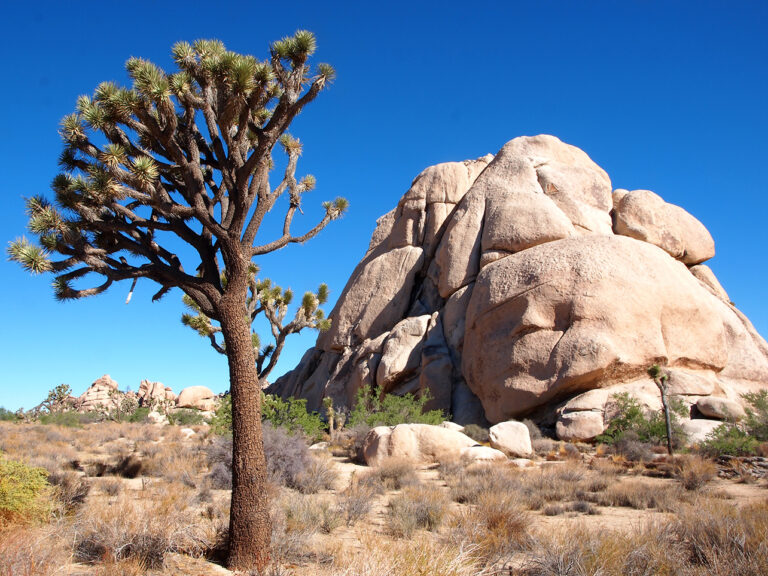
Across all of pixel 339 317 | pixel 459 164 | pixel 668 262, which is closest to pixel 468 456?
pixel 668 262

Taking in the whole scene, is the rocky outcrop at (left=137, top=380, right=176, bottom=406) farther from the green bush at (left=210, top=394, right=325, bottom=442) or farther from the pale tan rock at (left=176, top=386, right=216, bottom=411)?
the green bush at (left=210, top=394, right=325, bottom=442)

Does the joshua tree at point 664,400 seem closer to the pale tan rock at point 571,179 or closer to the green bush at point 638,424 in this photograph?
the green bush at point 638,424

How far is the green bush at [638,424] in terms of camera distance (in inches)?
526

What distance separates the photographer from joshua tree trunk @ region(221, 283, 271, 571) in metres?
5.00

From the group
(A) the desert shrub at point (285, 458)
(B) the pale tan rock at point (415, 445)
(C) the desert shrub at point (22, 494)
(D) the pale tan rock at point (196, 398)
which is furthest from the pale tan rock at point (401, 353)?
(D) the pale tan rock at point (196, 398)

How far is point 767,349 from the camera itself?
2094cm

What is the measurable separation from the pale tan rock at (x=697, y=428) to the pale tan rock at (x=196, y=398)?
1427 inches

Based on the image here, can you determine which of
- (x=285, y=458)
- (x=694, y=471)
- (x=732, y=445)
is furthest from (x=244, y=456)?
(x=732, y=445)

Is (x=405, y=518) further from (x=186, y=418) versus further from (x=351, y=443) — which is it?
(x=186, y=418)

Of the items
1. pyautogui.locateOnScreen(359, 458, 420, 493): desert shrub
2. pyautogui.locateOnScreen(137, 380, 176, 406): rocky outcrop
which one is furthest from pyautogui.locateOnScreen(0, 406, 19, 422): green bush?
pyautogui.locateOnScreen(359, 458, 420, 493): desert shrub

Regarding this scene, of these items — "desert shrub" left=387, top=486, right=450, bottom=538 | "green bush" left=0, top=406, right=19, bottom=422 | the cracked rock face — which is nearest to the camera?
"desert shrub" left=387, top=486, right=450, bottom=538

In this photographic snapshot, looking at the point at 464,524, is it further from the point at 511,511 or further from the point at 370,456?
the point at 370,456

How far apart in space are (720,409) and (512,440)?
6.46m

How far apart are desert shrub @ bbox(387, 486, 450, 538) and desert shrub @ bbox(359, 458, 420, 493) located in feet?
5.74
